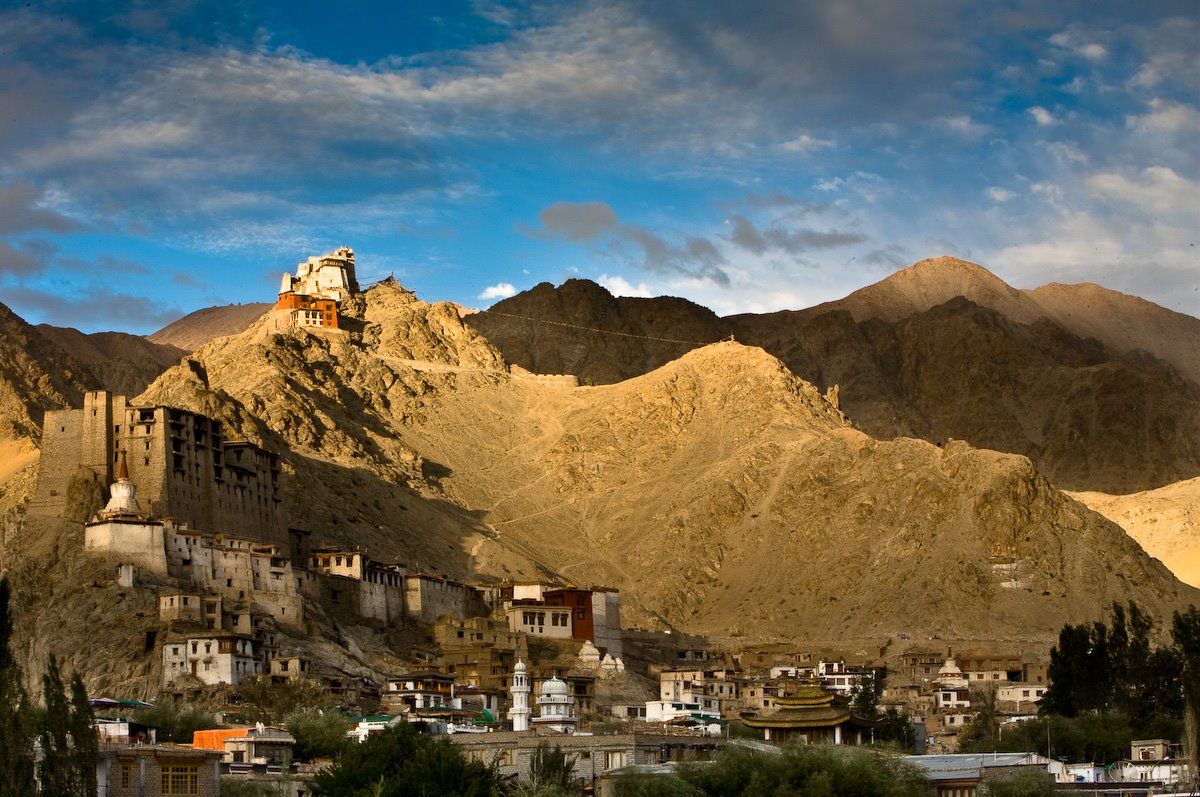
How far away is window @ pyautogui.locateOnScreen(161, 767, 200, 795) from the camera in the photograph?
189 ft

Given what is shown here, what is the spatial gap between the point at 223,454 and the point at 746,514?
52352 mm

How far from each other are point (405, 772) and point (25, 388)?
421ft

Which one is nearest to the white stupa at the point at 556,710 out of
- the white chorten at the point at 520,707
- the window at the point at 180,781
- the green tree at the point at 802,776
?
the white chorten at the point at 520,707

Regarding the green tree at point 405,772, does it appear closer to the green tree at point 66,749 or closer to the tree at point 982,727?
the green tree at point 66,749

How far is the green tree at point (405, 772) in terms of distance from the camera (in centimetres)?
6069

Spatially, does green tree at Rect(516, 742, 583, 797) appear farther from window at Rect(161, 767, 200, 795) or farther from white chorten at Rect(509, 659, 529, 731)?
window at Rect(161, 767, 200, 795)

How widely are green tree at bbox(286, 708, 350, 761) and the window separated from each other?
38.4ft

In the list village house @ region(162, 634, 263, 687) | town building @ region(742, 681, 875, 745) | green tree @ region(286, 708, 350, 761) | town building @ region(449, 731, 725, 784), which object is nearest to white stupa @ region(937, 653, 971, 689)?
village house @ region(162, 634, 263, 687)

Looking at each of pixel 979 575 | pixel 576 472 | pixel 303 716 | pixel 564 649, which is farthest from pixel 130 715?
pixel 576 472

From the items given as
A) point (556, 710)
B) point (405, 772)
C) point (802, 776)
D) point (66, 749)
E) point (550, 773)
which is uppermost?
point (556, 710)

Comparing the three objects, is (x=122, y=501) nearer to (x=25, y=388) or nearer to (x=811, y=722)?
(x=811, y=722)

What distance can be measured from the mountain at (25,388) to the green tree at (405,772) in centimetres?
Answer: 10200

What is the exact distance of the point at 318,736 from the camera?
247 ft

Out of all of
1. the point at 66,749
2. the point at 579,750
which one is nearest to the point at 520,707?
the point at 579,750
